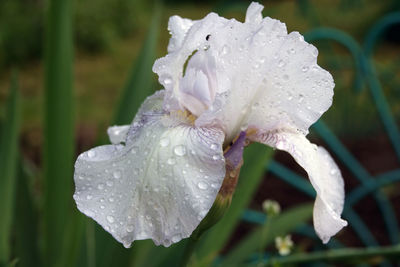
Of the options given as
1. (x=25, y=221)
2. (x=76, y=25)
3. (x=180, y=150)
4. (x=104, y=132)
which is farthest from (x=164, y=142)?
(x=76, y=25)

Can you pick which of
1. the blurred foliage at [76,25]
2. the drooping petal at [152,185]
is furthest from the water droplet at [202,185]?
the blurred foliage at [76,25]

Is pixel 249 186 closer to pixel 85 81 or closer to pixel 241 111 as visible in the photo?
pixel 241 111

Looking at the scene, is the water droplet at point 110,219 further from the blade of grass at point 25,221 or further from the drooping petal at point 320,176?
the blade of grass at point 25,221

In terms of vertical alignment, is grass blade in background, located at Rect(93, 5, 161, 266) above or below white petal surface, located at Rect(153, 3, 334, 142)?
below

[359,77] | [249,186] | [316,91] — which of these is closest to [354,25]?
[359,77]

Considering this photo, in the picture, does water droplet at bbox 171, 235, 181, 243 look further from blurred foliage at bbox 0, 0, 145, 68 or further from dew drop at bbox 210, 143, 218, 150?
blurred foliage at bbox 0, 0, 145, 68

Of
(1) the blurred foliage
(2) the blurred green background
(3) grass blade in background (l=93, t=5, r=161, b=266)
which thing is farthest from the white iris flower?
(1) the blurred foliage
